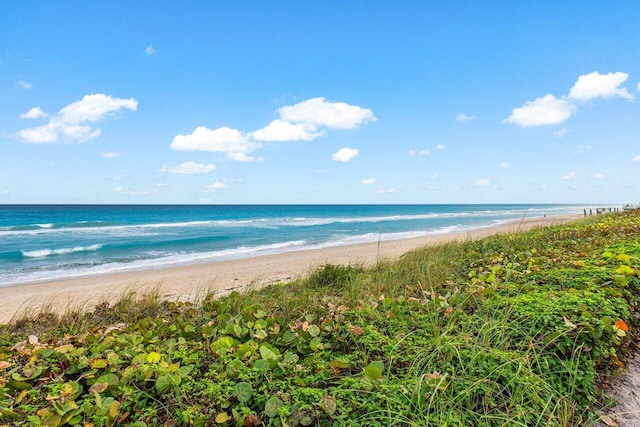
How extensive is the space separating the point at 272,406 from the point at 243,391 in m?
0.24

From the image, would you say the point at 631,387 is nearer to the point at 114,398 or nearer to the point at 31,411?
the point at 114,398

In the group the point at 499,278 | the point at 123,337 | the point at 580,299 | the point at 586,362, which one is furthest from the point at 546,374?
the point at 123,337

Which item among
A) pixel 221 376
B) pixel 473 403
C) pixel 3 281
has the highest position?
pixel 221 376

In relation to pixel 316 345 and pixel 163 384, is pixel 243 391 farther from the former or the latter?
pixel 316 345

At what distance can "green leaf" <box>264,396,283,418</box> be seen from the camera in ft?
6.64

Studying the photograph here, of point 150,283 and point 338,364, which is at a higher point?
point 338,364

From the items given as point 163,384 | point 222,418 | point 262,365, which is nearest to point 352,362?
point 262,365

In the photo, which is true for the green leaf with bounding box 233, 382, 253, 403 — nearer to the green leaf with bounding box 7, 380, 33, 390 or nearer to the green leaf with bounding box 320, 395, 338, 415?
the green leaf with bounding box 320, 395, 338, 415

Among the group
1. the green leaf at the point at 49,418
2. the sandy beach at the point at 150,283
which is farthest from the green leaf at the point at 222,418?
the sandy beach at the point at 150,283

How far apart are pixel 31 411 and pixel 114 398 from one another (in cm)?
41

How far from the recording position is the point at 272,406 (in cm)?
205

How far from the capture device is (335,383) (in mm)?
2373

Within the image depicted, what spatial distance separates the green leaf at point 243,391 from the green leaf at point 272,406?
0.15 meters

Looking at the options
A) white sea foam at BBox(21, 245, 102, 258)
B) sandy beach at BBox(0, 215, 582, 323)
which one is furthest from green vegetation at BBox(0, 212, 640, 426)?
white sea foam at BBox(21, 245, 102, 258)
